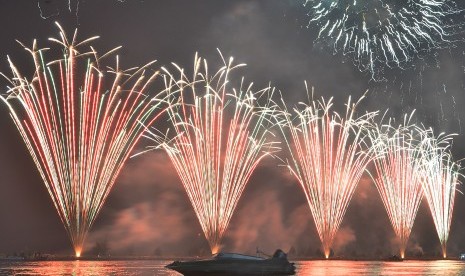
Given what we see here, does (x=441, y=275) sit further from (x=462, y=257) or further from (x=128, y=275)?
(x=462, y=257)

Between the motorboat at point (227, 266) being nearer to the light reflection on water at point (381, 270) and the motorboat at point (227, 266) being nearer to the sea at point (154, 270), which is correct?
the sea at point (154, 270)

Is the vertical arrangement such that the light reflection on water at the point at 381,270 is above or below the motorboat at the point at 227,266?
below

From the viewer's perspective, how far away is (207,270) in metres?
64.9

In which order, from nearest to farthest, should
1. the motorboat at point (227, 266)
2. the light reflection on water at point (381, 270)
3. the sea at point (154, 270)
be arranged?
the motorboat at point (227, 266) < the sea at point (154, 270) < the light reflection on water at point (381, 270)

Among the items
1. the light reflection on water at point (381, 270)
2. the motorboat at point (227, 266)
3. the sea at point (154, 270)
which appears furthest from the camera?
the light reflection on water at point (381, 270)

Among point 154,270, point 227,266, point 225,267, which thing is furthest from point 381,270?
point 154,270

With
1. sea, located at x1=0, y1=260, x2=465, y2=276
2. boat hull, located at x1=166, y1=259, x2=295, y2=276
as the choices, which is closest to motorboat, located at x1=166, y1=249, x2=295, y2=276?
boat hull, located at x1=166, y1=259, x2=295, y2=276

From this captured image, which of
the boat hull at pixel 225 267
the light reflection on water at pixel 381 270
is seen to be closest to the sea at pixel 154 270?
the light reflection on water at pixel 381 270

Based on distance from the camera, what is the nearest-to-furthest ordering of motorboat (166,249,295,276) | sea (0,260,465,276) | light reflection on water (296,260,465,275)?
motorboat (166,249,295,276)
sea (0,260,465,276)
light reflection on water (296,260,465,275)

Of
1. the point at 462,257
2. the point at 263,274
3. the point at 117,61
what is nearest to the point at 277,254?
the point at 263,274

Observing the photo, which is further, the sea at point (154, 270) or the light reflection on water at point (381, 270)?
the light reflection on water at point (381, 270)

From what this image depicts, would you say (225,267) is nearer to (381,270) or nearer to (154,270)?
(154,270)

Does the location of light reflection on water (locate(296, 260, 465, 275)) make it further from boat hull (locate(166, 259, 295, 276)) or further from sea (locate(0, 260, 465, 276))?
boat hull (locate(166, 259, 295, 276))

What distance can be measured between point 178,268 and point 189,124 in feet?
69.5
